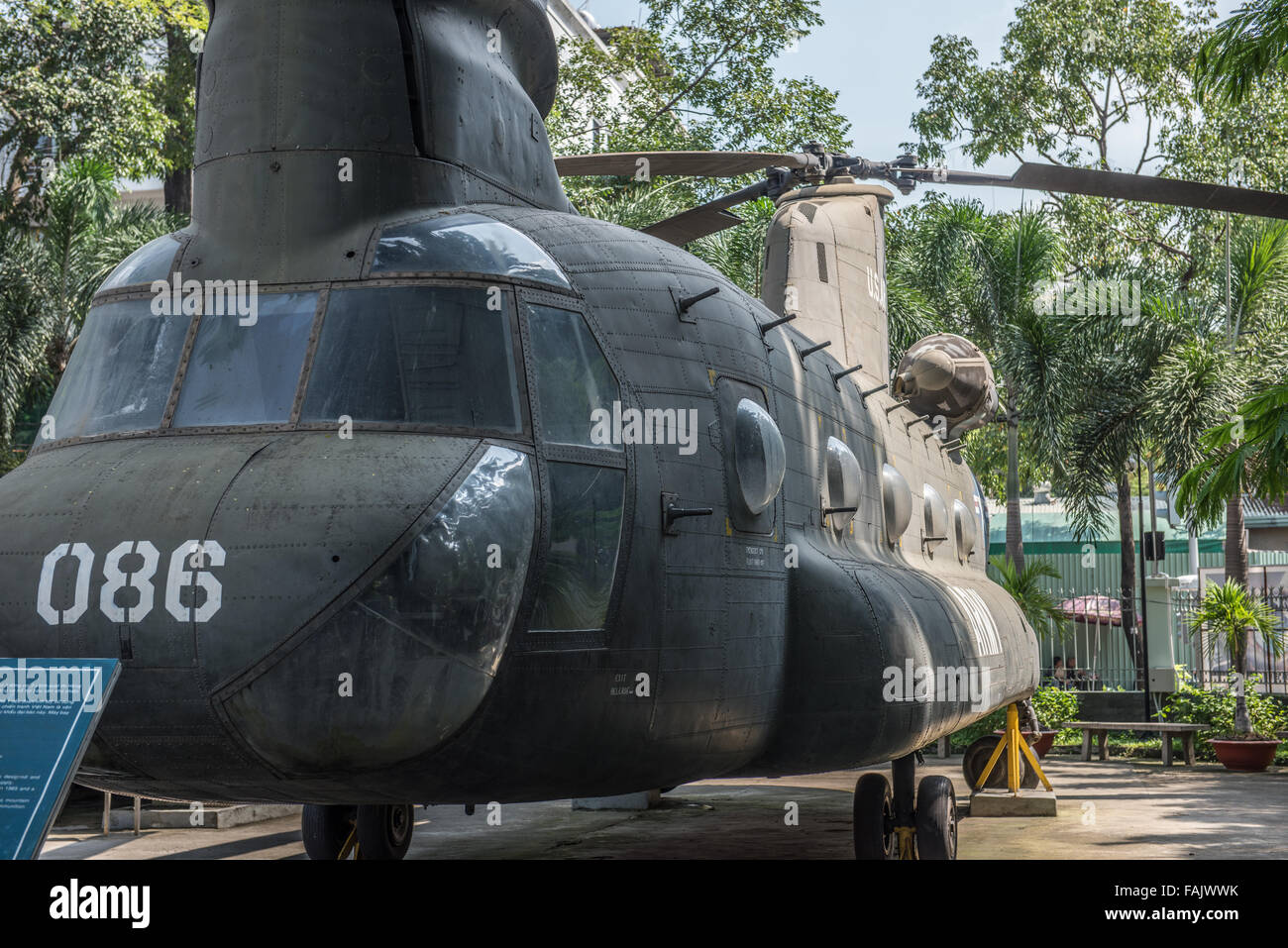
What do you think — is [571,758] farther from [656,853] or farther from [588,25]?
[588,25]

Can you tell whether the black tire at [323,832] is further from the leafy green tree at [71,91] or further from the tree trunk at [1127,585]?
the tree trunk at [1127,585]

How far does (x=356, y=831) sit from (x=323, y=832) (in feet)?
0.70

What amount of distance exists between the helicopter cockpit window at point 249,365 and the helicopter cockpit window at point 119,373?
0.37 feet

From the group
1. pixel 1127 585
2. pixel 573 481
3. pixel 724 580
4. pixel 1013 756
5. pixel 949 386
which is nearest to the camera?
pixel 573 481

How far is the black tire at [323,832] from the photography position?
8.43m

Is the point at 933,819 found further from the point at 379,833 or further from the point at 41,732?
the point at 41,732

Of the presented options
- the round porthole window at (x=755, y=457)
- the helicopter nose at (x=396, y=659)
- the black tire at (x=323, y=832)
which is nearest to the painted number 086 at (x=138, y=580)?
the helicopter nose at (x=396, y=659)

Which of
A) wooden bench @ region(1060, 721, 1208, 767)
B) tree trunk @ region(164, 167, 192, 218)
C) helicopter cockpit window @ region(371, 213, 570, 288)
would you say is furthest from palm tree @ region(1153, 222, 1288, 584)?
tree trunk @ region(164, 167, 192, 218)

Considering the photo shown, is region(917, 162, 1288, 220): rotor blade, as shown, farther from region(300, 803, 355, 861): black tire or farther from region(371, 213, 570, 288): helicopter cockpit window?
region(300, 803, 355, 861): black tire

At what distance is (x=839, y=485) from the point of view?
709 cm

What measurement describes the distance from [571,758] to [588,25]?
159 feet

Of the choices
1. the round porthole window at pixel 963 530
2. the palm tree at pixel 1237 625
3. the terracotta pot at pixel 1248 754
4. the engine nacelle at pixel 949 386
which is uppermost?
the engine nacelle at pixel 949 386

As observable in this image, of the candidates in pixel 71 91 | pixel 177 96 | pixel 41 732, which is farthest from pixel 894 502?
pixel 177 96

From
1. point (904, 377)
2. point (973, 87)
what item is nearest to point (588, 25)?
point (973, 87)
